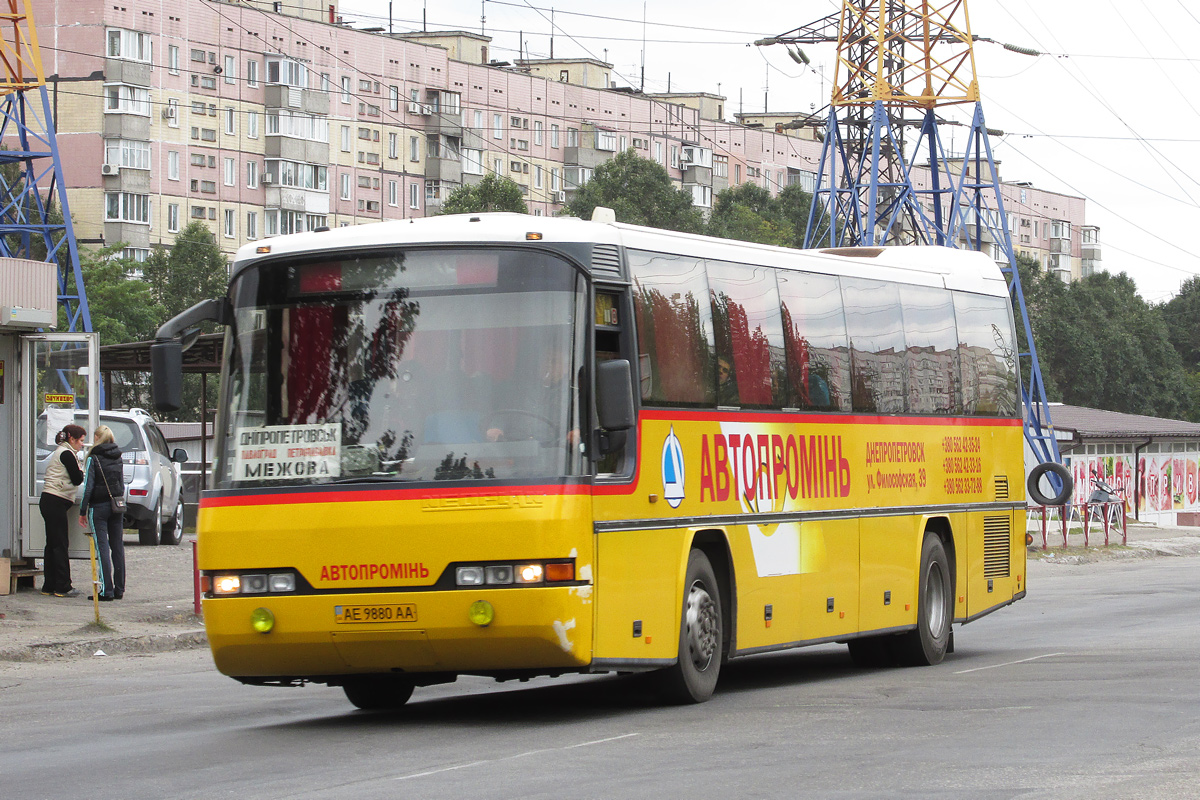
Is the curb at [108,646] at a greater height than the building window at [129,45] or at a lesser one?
lesser

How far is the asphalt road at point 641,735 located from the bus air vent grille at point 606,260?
2671 millimetres

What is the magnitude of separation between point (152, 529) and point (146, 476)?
5.03ft

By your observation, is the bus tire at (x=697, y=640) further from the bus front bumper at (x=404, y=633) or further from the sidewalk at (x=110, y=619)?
the sidewalk at (x=110, y=619)

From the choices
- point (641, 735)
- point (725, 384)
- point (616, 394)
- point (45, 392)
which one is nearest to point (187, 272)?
point (45, 392)

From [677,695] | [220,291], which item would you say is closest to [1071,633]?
[677,695]

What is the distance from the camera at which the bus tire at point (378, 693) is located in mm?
12438

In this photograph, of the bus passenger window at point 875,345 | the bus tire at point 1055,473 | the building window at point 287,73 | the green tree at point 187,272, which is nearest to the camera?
the bus passenger window at point 875,345

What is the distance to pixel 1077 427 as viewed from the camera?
5962 cm

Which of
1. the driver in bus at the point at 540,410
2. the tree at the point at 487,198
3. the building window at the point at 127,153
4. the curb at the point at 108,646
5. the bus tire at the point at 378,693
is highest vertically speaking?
the building window at the point at 127,153

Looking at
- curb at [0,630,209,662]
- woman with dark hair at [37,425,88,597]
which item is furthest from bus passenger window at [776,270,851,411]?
woman with dark hair at [37,425,88,597]

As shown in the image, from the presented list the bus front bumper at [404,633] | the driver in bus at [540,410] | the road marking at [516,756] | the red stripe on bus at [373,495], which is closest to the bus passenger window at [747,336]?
the driver in bus at [540,410]

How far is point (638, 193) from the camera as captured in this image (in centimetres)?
7956

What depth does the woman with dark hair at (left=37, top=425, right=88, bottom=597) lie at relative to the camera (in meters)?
20.8

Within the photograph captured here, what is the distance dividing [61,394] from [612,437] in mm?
12467
